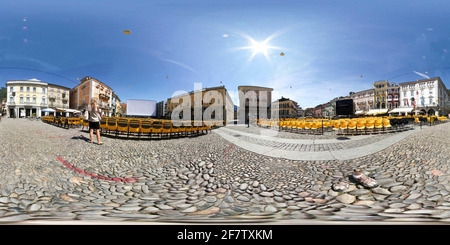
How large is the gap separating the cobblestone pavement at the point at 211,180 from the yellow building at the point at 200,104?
241 mm

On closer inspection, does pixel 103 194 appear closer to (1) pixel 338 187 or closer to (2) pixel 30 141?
(2) pixel 30 141

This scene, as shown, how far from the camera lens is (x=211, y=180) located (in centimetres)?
100

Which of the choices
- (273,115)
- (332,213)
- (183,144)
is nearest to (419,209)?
(332,213)

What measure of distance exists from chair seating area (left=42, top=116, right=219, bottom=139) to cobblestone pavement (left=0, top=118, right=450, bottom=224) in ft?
0.17

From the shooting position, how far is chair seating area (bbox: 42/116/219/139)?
1.07 metres

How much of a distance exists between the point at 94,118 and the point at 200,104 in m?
0.82

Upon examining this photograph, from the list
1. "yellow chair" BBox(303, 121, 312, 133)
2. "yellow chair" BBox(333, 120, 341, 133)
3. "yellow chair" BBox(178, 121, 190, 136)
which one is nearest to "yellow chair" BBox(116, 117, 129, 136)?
"yellow chair" BBox(178, 121, 190, 136)

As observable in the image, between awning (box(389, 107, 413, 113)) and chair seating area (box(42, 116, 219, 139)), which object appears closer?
chair seating area (box(42, 116, 219, 139))

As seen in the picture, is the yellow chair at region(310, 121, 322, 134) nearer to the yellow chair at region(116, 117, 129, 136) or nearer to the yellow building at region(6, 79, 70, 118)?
the yellow chair at region(116, 117, 129, 136)

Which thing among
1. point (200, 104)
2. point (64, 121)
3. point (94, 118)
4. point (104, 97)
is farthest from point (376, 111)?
point (64, 121)

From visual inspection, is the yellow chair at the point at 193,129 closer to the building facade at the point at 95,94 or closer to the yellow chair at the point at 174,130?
the yellow chair at the point at 174,130

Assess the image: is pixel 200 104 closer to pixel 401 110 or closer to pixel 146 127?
pixel 146 127

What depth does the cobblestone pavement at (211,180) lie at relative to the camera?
88cm

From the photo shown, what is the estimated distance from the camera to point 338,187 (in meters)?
0.95
